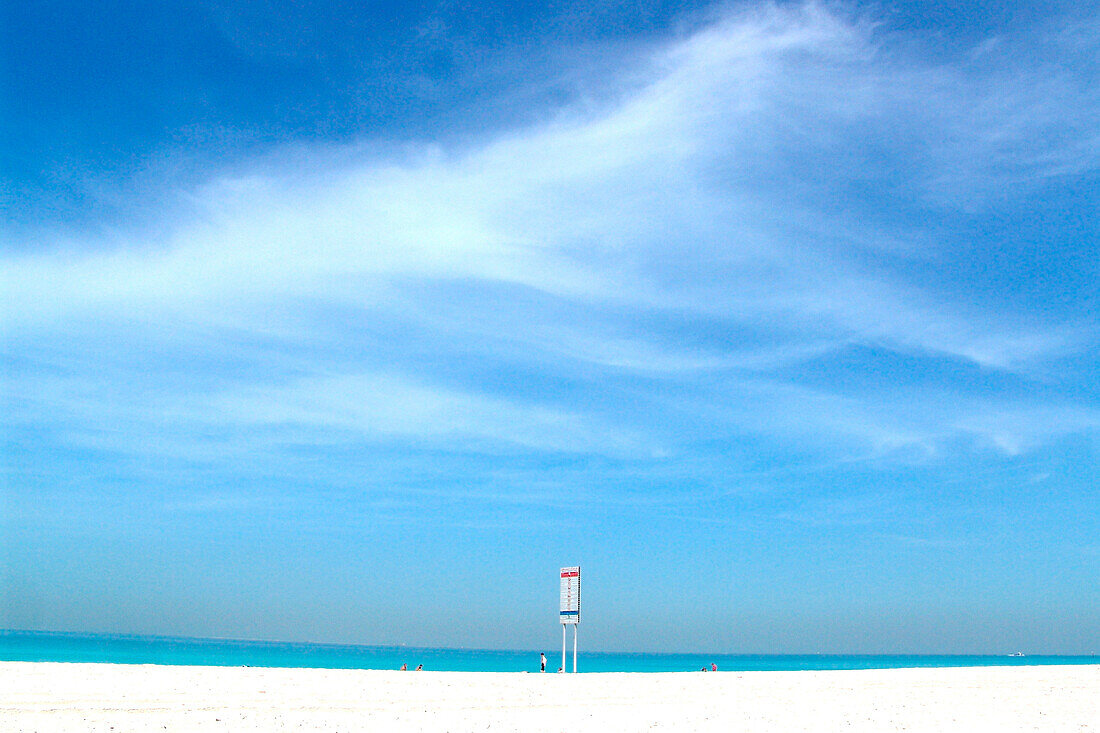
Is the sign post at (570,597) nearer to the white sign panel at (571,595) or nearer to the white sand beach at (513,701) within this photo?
the white sign panel at (571,595)

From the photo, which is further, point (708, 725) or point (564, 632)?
point (564, 632)

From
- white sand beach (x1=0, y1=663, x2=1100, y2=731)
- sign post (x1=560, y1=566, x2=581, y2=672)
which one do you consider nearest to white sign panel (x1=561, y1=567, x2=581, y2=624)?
sign post (x1=560, y1=566, x2=581, y2=672)

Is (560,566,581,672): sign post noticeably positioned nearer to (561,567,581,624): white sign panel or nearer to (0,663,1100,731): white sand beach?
(561,567,581,624): white sign panel

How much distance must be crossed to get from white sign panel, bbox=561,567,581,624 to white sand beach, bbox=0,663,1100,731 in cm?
638

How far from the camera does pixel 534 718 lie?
1853 centimetres

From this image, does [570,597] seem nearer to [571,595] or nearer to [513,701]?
[571,595]

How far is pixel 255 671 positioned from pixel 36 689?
6224mm

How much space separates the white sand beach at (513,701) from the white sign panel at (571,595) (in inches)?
251

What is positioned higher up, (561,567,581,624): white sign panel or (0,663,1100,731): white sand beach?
(561,567,581,624): white sign panel

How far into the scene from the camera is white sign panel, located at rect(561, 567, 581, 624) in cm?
3422

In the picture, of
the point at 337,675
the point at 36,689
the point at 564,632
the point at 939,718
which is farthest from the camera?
the point at 564,632

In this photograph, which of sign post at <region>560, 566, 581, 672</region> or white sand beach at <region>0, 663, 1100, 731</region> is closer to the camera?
white sand beach at <region>0, 663, 1100, 731</region>

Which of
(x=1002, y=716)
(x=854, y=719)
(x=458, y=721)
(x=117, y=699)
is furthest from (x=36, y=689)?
(x=1002, y=716)

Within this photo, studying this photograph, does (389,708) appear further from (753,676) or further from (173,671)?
(753,676)
